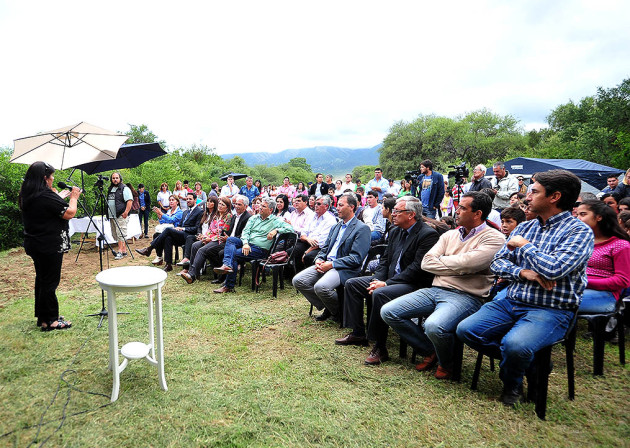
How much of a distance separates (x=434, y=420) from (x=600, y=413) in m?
1.19

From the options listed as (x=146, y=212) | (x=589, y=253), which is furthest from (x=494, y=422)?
(x=146, y=212)

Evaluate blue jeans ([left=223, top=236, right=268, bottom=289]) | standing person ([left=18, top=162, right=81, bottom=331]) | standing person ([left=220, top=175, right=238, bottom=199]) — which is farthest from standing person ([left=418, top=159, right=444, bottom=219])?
standing person ([left=220, top=175, right=238, bottom=199])

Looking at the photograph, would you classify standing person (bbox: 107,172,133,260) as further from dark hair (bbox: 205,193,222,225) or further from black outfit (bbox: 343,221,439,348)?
black outfit (bbox: 343,221,439,348)

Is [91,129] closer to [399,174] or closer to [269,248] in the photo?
[269,248]

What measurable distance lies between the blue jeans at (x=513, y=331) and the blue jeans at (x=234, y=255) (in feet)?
12.1

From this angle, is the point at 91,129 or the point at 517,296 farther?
the point at 91,129

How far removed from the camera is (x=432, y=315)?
2.90m

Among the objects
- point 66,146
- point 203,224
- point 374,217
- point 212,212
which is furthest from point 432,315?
point 203,224

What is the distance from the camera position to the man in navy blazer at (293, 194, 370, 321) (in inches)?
162

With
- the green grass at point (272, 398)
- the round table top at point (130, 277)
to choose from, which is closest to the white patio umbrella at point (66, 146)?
the green grass at point (272, 398)

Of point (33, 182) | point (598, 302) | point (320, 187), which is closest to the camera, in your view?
point (598, 302)

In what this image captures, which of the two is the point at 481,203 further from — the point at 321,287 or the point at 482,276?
the point at 321,287

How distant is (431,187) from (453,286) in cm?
426

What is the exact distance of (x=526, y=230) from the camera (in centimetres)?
276
